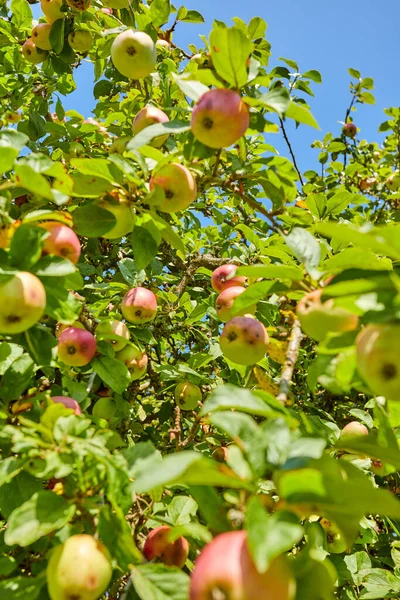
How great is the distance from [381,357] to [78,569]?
690mm

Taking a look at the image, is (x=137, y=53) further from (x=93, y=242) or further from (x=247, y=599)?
(x=247, y=599)

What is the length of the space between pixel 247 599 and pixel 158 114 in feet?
5.53

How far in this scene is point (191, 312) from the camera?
2.67 m

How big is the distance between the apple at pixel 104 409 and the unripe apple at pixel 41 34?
2128 mm

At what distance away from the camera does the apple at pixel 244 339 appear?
161 cm

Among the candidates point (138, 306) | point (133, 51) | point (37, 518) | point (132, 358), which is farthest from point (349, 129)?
point (37, 518)

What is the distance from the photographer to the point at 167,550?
1302 millimetres

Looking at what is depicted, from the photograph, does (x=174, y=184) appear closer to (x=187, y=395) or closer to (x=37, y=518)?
(x=37, y=518)

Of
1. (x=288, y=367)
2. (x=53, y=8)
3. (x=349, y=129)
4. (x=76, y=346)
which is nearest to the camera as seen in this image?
(x=288, y=367)

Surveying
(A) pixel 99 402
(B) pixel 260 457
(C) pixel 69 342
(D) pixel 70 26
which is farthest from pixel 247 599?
(D) pixel 70 26

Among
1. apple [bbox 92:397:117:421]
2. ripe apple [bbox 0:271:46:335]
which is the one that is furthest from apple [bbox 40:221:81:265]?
apple [bbox 92:397:117:421]

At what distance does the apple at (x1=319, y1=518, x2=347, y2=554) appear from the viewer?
1.96m

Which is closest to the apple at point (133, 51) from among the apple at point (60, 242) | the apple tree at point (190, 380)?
the apple tree at point (190, 380)

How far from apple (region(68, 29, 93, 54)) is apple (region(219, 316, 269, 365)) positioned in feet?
6.82
